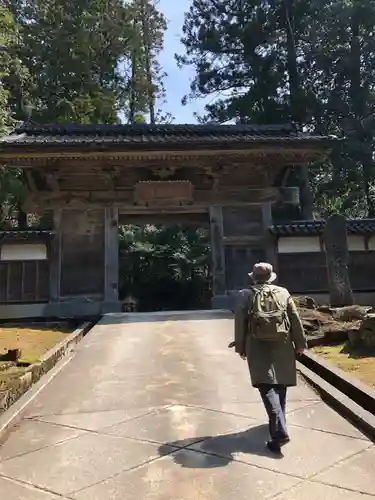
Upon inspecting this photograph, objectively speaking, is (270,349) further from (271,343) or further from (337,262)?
(337,262)

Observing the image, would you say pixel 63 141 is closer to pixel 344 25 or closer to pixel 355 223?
pixel 355 223

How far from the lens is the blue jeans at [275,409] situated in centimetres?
388

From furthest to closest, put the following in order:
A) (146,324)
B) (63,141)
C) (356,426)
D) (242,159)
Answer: (242,159) < (63,141) < (146,324) < (356,426)

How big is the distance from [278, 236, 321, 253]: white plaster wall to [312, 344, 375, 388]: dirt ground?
22.0 ft

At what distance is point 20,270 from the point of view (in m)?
14.1

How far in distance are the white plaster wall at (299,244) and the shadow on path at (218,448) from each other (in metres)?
10.7

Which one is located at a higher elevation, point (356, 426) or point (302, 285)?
point (302, 285)

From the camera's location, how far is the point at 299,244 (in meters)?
14.8

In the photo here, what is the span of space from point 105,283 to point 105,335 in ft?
14.3

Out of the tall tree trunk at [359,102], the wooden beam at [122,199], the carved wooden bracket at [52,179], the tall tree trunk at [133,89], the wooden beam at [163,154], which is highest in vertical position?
the tall tree trunk at [133,89]

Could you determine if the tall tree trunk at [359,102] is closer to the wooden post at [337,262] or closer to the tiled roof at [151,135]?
the tiled roof at [151,135]

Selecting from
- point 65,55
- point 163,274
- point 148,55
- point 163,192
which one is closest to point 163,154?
point 163,192

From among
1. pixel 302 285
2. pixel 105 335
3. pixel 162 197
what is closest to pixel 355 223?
pixel 302 285

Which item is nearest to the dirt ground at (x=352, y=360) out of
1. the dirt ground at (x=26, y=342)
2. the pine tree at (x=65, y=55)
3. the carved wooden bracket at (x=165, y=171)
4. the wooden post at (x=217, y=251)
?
the dirt ground at (x=26, y=342)
